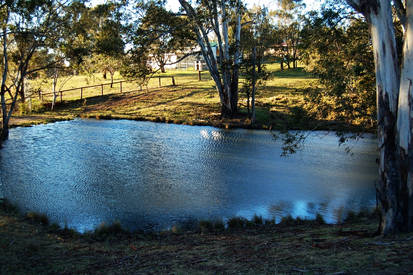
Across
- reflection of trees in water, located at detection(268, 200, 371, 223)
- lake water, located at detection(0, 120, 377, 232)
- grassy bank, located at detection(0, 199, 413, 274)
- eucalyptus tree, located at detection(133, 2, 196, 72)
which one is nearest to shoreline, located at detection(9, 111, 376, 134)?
lake water, located at detection(0, 120, 377, 232)

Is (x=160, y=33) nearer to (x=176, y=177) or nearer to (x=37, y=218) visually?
(x=176, y=177)

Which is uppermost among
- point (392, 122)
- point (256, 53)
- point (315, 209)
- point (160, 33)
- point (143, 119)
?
point (160, 33)

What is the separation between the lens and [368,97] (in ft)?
36.7

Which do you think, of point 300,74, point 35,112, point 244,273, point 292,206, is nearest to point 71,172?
point 292,206

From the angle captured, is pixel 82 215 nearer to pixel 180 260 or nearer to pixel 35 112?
pixel 180 260

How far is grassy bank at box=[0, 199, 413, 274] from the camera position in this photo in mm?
4770

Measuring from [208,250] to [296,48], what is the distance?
1129 centimetres

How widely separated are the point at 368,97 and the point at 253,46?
32.6ft

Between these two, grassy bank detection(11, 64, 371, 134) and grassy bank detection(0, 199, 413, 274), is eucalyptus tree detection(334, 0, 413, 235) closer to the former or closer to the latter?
grassy bank detection(0, 199, 413, 274)

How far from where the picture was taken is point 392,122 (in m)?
6.07

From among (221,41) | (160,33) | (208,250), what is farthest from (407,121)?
(221,41)

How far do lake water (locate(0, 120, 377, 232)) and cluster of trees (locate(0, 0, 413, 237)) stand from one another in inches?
78.2

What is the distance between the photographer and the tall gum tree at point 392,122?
19.2 feet

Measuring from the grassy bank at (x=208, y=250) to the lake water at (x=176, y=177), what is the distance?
3.03 feet
